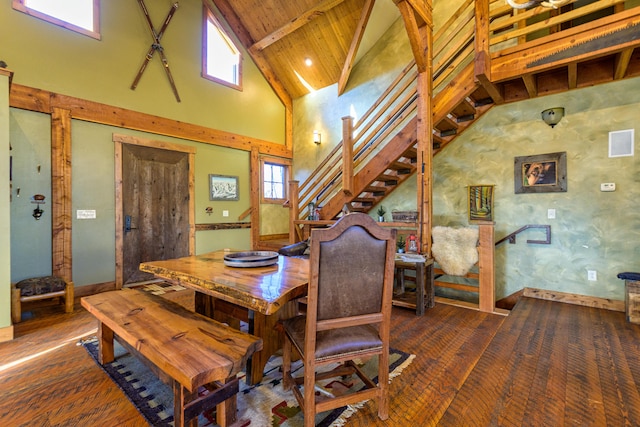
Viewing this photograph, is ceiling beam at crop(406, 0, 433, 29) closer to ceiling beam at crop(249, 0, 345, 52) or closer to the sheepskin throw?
ceiling beam at crop(249, 0, 345, 52)

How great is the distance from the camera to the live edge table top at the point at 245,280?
1.47 m

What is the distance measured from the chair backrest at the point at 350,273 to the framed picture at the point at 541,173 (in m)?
3.40

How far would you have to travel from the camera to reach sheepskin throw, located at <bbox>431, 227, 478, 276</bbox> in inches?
139

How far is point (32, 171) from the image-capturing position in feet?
11.9

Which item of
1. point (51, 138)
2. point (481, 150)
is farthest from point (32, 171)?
point (481, 150)

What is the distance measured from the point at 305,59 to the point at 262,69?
971mm

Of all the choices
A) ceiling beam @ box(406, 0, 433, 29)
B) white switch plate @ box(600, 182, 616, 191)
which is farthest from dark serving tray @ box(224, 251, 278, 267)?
white switch plate @ box(600, 182, 616, 191)

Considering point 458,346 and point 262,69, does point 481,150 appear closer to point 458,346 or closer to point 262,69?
point 458,346

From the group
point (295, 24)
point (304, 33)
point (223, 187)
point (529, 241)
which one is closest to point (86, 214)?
point (223, 187)

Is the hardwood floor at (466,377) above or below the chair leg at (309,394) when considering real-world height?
below

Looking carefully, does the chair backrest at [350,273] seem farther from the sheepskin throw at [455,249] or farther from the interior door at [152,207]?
the interior door at [152,207]

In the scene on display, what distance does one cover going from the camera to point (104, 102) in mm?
4250

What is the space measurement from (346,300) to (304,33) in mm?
5943

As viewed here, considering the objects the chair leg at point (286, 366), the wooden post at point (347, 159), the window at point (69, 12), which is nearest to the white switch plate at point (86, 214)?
the window at point (69, 12)
